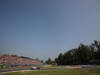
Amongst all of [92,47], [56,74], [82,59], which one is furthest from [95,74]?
[92,47]

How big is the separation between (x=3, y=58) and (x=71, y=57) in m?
63.6

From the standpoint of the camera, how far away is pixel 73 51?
147m

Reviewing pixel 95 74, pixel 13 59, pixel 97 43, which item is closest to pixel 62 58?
pixel 97 43

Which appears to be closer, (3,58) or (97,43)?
(3,58)

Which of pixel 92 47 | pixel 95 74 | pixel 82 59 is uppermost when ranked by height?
pixel 92 47

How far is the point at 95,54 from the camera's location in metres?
134

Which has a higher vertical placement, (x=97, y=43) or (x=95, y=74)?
(x=97, y=43)

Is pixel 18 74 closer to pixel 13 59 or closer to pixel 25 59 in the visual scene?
pixel 13 59

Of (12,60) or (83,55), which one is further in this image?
(83,55)

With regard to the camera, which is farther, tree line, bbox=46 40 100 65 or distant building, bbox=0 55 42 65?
tree line, bbox=46 40 100 65

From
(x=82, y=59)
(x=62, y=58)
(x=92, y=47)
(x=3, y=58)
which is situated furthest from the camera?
(x=62, y=58)

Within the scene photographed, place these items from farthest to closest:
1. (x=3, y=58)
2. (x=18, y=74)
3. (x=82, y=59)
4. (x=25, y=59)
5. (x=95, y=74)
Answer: (x=82, y=59), (x=25, y=59), (x=3, y=58), (x=95, y=74), (x=18, y=74)

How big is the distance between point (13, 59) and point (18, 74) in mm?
58656

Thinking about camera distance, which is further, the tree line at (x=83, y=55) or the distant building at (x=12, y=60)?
the tree line at (x=83, y=55)
